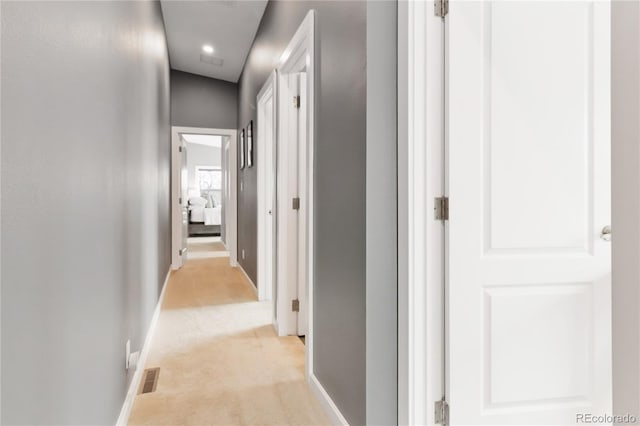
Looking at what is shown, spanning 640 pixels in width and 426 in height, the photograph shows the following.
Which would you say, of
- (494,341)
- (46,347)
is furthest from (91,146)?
(494,341)

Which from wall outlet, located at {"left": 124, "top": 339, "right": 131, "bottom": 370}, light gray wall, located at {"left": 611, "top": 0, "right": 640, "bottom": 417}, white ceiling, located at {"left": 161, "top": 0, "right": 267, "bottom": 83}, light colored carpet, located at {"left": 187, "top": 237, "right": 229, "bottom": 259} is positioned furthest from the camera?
light colored carpet, located at {"left": 187, "top": 237, "right": 229, "bottom": 259}

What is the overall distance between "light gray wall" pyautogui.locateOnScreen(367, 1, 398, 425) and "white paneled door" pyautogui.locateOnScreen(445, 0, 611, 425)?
0.20 meters

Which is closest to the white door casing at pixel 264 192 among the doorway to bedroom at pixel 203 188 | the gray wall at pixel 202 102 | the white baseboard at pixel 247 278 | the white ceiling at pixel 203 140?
the white baseboard at pixel 247 278

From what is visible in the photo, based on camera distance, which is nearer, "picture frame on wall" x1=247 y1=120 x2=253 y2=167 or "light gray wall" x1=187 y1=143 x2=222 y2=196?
"picture frame on wall" x1=247 y1=120 x2=253 y2=167

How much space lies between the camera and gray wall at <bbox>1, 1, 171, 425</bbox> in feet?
2.35

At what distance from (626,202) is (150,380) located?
91.7 inches

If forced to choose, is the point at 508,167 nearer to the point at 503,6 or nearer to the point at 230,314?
the point at 503,6

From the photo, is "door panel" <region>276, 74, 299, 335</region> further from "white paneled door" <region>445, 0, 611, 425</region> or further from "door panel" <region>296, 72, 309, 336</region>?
"white paneled door" <region>445, 0, 611, 425</region>

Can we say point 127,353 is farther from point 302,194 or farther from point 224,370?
point 302,194

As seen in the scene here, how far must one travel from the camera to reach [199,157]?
11609 millimetres

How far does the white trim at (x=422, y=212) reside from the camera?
4.67ft

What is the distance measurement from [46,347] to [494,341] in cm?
142

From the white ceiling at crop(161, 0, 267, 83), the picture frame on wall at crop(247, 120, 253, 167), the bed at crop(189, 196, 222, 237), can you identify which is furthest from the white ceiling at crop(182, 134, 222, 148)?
the picture frame on wall at crop(247, 120, 253, 167)

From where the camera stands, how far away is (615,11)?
25.4 inches
